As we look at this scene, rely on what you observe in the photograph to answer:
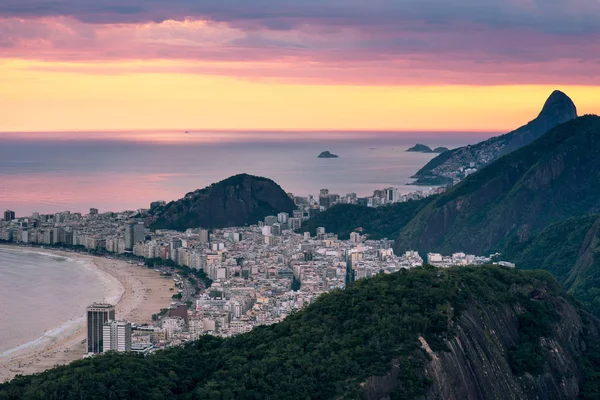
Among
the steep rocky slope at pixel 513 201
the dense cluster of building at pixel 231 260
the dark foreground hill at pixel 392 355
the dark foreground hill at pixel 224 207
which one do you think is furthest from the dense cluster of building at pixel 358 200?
the dark foreground hill at pixel 392 355

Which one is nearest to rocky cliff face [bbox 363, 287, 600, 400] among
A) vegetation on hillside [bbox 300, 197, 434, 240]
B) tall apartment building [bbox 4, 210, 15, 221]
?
vegetation on hillside [bbox 300, 197, 434, 240]

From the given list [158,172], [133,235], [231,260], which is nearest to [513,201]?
[231,260]

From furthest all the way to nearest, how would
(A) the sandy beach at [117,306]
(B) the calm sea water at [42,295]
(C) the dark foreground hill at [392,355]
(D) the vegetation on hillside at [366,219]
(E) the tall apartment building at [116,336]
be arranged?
1. (D) the vegetation on hillside at [366,219]
2. (B) the calm sea water at [42,295]
3. (E) the tall apartment building at [116,336]
4. (A) the sandy beach at [117,306]
5. (C) the dark foreground hill at [392,355]

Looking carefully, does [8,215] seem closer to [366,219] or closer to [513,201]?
[366,219]

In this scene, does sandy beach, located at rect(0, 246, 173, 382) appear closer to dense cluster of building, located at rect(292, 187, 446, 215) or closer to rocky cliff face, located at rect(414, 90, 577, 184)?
dense cluster of building, located at rect(292, 187, 446, 215)

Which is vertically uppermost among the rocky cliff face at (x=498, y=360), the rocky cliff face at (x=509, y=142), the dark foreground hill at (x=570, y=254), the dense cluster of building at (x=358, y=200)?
the rocky cliff face at (x=509, y=142)

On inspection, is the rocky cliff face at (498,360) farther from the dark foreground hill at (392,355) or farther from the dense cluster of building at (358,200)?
the dense cluster of building at (358,200)
